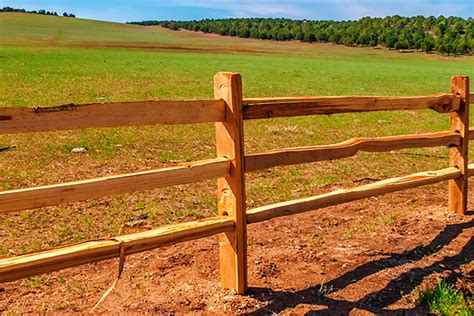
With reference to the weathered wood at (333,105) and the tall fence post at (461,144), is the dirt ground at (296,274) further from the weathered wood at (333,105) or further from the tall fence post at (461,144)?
the weathered wood at (333,105)

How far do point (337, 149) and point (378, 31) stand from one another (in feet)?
383

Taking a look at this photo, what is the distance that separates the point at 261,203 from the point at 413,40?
10507 centimetres

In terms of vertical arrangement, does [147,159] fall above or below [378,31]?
below

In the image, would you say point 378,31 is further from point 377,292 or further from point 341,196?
point 377,292

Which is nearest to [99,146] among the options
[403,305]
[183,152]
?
[183,152]

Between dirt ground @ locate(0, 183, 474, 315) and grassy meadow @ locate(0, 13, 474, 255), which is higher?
grassy meadow @ locate(0, 13, 474, 255)

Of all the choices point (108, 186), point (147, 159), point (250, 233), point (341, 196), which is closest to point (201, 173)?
point (108, 186)

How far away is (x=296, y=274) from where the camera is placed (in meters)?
4.85

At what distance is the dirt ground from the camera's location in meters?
4.27

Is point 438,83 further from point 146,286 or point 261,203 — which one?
point 146,286

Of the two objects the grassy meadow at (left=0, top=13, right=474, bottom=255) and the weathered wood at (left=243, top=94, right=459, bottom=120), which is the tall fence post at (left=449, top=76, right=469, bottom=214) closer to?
the weathered wood at (left=243, top=94, right=459, bottom=120)

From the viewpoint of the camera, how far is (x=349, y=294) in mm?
4543

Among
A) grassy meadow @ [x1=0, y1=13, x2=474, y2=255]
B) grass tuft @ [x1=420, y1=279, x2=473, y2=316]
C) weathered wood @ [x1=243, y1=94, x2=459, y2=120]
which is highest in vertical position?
weathered wood @ [x1=243, y1=94, x2=459, y2=120]

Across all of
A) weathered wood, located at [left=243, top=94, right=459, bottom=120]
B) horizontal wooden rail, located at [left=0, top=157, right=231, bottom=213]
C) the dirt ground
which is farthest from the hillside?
weathered wood, located at [left=243, top=94, right=459, bottom=120]
